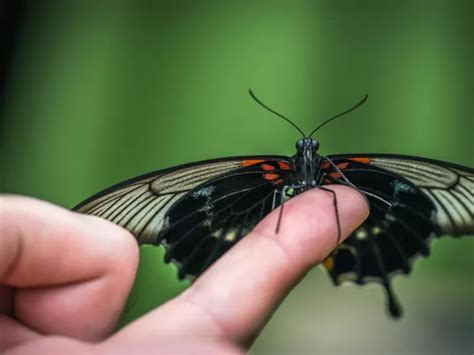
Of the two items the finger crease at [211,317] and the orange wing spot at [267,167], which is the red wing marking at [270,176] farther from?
the finger crease at [211,317]

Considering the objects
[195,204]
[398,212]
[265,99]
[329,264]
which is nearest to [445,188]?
[398,212]

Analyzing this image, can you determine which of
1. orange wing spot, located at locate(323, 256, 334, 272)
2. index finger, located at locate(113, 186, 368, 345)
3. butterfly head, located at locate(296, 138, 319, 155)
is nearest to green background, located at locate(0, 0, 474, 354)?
orange wing spot, located at locate(323, 256, 334, 272)

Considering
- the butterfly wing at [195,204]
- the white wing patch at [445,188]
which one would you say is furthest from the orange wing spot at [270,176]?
the white wing patch at [445,188]

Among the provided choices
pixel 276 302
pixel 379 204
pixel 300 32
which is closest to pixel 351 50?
pixel 300 32

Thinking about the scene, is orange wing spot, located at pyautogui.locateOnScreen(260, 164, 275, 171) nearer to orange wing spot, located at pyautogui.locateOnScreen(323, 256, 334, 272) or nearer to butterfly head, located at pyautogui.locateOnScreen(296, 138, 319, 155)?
butterfly head, located at pyautogui.locateOnScreen(296, 138, 319, 155)

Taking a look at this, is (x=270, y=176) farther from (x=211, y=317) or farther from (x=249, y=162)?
(x=211, y=317)

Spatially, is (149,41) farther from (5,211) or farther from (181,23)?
(5,211)
